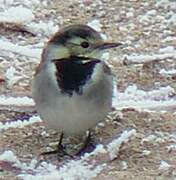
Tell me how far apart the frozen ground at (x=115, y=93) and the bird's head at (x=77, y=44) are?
18.3 inches

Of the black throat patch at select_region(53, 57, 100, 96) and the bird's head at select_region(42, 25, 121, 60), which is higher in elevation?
the bird's head at select_region(42, 25, 121, 60)

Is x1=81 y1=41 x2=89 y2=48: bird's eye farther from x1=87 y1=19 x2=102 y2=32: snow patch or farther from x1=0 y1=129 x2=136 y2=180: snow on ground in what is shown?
x1=87 y1=19 x2=102 y2=32: snow patch

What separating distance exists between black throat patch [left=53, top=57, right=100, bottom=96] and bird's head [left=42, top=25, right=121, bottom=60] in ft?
0.09

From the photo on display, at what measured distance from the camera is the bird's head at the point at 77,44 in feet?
14.4

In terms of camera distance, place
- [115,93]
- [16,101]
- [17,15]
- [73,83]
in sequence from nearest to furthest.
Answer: [73,83] → [16,101] → [115,93] → [17,15]

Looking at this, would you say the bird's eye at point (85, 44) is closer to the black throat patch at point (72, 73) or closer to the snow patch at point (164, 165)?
the black throat patch at point (72, 73)

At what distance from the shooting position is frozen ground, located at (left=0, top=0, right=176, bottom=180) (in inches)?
174

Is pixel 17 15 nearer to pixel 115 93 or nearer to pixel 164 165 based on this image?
pixel 115 93

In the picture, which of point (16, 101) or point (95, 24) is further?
point (95, 24)

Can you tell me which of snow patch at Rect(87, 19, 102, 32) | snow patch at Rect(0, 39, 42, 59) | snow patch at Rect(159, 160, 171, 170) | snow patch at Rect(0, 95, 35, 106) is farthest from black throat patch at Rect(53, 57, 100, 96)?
snow patch at Rect(87, 19, 102, 32)

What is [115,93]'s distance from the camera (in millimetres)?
5211

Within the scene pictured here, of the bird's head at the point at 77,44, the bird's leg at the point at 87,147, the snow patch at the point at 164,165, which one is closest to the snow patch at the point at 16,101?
the bird's leg at the point at 87,147

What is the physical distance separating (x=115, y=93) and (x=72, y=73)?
33.6 inches

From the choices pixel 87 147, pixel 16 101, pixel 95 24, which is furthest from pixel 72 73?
pixel 95 24
